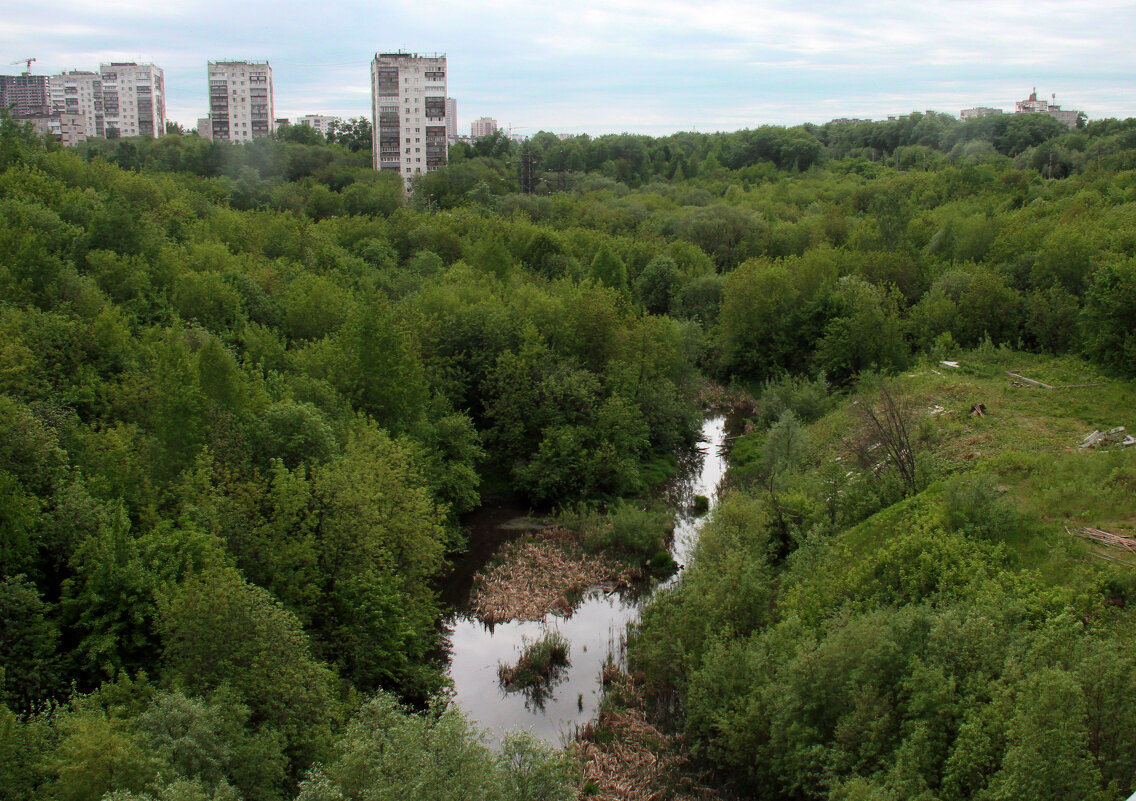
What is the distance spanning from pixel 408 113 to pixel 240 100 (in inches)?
1322

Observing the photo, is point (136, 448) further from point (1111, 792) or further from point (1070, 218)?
point (1070, 218)

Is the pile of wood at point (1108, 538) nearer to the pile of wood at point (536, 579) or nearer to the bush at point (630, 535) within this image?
the bush at point (630, 535)

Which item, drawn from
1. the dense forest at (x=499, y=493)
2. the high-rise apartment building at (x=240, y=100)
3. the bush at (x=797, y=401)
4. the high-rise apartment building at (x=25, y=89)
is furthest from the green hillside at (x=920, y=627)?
the high-rise apartment building at (x=25, y=89)


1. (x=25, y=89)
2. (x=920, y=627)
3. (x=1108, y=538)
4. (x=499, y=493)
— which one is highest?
(x=25, y=89)

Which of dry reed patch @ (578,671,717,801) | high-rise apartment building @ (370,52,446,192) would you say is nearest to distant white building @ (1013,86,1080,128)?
high-rise apartment building @ (370,52,446,192)

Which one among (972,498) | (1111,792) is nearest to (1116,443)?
(972,498)

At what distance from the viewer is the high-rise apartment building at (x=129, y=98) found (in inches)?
5027

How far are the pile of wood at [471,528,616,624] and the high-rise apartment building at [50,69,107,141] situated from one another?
131102 mm

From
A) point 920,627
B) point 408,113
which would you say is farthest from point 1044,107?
point 920,627

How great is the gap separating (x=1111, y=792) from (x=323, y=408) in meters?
21.5

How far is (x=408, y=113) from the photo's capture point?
8550 centimetres

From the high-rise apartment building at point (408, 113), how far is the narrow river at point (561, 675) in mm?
65559

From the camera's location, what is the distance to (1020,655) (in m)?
14.9

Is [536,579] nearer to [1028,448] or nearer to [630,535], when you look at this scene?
[630,535]
